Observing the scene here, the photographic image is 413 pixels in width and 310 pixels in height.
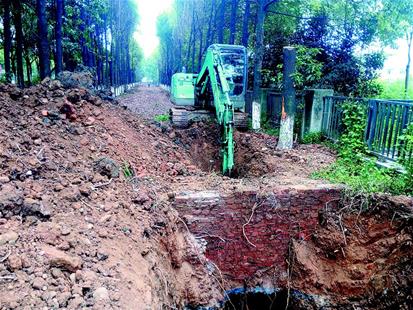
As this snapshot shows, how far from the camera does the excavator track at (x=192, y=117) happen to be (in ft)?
33.6

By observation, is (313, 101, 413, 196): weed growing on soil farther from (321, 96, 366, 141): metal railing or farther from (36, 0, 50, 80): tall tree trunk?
(36, 0, 50, 80): tall tree trunk

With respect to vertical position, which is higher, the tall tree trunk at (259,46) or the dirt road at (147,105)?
the tall tree trunk at (259,46)

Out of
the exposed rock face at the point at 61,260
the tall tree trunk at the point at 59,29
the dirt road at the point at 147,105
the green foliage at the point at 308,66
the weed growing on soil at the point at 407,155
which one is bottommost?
the dirt road at the point at 147,105

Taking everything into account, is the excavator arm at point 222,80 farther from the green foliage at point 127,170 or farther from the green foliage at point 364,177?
the green foliage at point 127,170

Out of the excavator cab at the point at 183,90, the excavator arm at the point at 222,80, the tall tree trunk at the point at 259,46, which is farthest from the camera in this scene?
the excavator cab at the point at 183,90

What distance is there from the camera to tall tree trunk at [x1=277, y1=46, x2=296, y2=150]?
26.8 feet

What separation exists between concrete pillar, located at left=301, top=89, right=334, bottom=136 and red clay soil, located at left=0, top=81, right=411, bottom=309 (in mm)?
964

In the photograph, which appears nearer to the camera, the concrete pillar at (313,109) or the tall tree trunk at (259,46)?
the concrete pillar at (313,109)

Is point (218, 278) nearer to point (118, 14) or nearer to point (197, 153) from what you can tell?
point (197, 153)

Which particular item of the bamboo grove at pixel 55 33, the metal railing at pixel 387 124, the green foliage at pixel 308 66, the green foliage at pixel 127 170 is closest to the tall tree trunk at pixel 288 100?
the green foliage at pixel 308 66

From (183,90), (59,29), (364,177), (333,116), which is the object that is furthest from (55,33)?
(364,177)

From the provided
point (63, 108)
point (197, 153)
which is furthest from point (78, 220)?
point (197, 153)

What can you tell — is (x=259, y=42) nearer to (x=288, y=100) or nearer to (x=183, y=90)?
(x=183, y=90)

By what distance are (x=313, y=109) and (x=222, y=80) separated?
3.26 m
